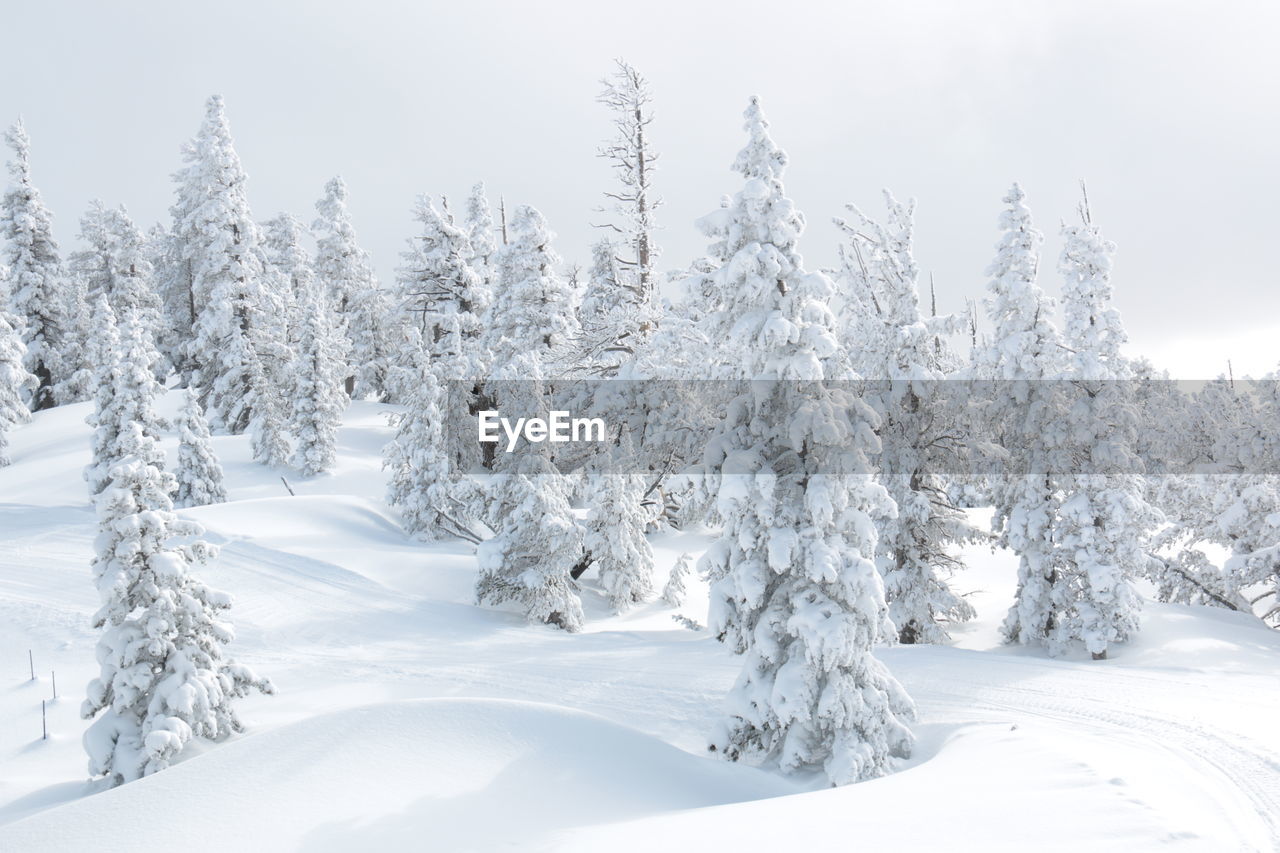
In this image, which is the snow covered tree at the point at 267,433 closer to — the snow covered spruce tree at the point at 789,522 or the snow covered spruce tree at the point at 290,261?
the snow covered spruce tree at the point at 290,261

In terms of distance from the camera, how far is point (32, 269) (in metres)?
48.0

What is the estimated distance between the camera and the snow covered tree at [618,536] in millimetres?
25469

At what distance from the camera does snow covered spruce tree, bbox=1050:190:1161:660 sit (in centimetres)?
2020

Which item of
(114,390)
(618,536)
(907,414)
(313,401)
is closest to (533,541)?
(618,536)

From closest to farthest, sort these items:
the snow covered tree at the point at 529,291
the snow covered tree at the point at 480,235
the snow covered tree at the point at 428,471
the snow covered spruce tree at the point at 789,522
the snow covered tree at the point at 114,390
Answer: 1. the snow covered spruce tree at the point at 789,522
2. the snow covered tree at the point at 114,390
3. the snow covered tree at the point at 428,471
4. the snow covered tree at the point at 529,291
5. the snow covered tree at the point at 480,235

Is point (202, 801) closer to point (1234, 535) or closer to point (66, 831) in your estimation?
point (66, 831)

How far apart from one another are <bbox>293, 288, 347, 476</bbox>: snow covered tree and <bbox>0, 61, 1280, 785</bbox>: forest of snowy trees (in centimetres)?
13

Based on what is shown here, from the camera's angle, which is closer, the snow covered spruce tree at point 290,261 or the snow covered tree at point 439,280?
the snow covered tree at point 439,280

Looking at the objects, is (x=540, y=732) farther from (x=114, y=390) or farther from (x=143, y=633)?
(x=114, y=390)

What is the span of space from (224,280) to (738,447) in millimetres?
36098

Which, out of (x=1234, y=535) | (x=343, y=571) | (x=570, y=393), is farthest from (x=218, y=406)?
(x=1234, y=535)

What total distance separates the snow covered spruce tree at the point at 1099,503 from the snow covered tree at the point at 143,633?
18.5 m

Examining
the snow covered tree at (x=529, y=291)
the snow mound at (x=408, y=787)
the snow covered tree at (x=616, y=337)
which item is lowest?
the snow mound at (x=408, y=787)

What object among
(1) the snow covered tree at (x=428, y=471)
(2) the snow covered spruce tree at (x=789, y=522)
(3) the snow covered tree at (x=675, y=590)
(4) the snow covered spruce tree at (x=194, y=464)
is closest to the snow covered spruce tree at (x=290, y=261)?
(4) the snow covered spruce tree at (x=194, y=464)
